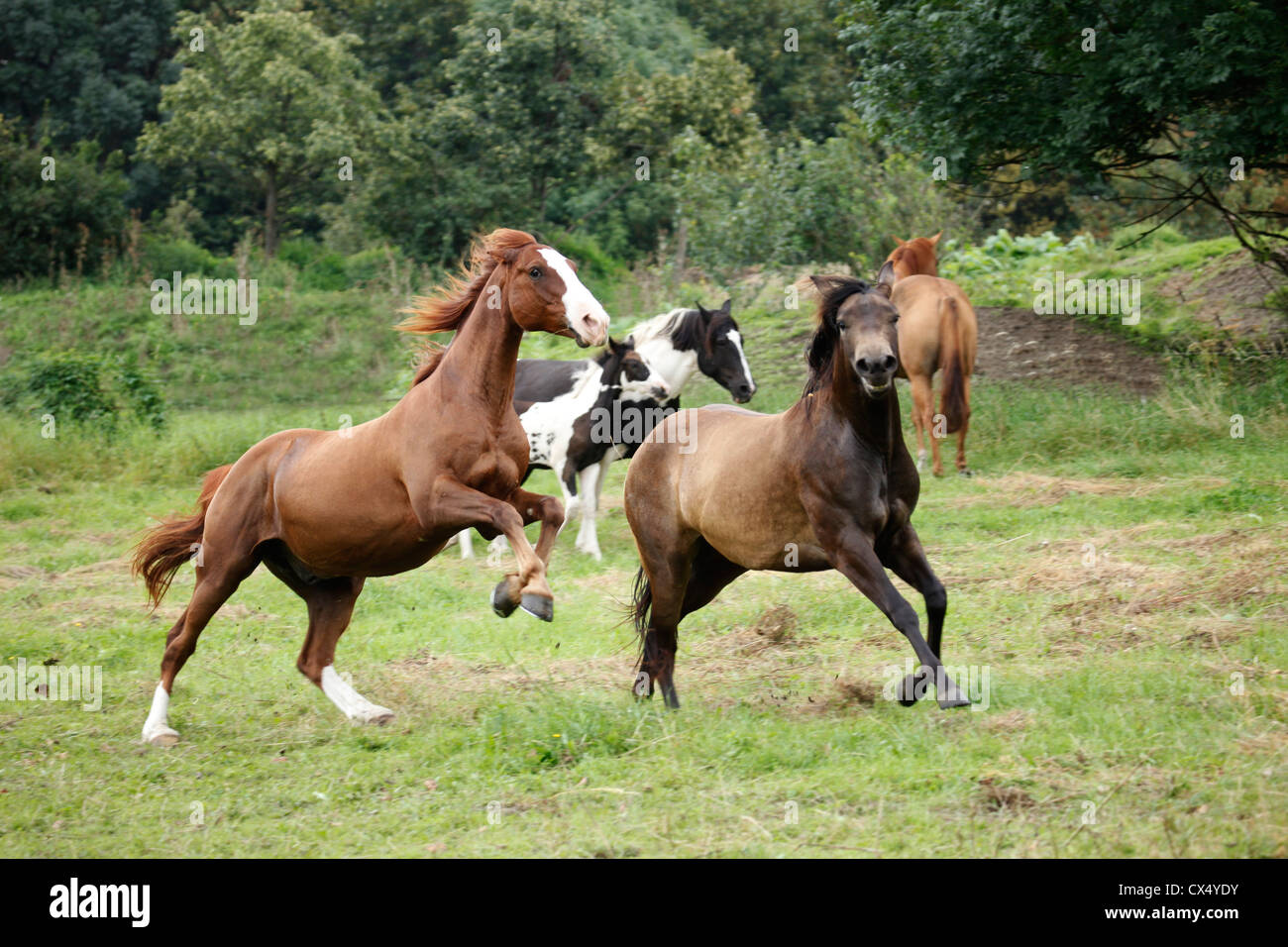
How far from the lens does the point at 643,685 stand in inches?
252

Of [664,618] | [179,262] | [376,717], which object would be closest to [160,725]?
[376,717]

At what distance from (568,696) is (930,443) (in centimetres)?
761

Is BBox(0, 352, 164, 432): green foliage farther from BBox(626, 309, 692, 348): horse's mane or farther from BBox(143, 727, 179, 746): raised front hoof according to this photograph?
BBox(143, 727, 179, 746): raised front hoof

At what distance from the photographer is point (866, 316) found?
554 cm

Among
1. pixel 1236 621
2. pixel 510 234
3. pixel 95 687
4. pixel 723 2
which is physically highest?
pixel 723 2

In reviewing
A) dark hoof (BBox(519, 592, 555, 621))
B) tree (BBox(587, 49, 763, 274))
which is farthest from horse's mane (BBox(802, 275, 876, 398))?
tree (BBox(587, 49, 763, 274))

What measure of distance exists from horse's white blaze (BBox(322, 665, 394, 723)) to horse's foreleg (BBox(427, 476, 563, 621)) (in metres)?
1.13

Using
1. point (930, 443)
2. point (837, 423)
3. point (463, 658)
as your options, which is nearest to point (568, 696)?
point (463, 658)

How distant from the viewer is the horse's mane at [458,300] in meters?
6.23

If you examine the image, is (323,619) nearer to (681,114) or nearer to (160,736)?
(160,736)

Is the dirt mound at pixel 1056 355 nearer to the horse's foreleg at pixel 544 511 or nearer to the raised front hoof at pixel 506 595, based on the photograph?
the horse's foreleg at pixel 544 511

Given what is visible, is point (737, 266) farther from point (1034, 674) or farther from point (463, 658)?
point (1034, 674)

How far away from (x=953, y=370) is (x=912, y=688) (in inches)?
293

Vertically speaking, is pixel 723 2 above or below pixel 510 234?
above
